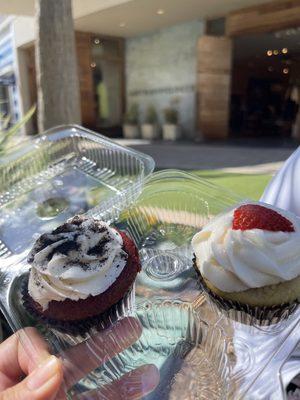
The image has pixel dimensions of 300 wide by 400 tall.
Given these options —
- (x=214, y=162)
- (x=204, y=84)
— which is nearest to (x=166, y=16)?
(x=204, y=84)

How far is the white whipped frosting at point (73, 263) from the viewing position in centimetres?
89

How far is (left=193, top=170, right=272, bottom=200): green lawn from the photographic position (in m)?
4.42

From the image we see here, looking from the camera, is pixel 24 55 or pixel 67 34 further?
pixel 24 55

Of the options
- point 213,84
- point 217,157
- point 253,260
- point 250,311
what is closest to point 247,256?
point 253,260

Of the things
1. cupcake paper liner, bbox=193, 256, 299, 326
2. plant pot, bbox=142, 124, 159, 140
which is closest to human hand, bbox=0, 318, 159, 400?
cupcake paper liner, bbox=193, 256, 299, 326

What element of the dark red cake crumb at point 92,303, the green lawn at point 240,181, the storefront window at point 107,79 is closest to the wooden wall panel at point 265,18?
the storefront window at point 107,79

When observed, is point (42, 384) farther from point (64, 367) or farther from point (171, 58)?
point (171, 58)

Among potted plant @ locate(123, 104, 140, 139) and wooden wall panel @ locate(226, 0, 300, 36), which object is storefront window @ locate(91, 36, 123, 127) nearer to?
potted plant @ locate(123, 104, 140, 139)

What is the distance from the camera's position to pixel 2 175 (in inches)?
58.7

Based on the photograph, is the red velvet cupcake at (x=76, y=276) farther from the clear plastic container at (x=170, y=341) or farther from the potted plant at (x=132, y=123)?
the potted plant at (x=132, y=123)

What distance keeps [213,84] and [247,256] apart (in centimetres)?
888

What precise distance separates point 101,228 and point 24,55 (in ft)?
45.0

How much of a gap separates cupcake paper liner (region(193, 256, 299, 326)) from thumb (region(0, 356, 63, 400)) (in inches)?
18.4

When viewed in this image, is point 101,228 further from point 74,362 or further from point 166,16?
point 166,16
